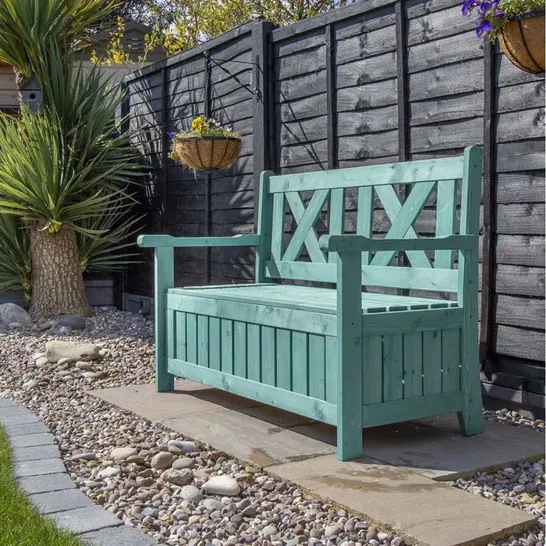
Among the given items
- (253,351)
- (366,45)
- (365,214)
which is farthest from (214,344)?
(366,45)

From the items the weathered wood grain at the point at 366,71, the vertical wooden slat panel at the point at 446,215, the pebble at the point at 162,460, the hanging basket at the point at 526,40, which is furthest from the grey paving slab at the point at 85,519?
the weathered wood grain at the point at 366,71

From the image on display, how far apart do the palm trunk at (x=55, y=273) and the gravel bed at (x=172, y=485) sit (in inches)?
93.3

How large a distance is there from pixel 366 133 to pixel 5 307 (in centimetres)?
371

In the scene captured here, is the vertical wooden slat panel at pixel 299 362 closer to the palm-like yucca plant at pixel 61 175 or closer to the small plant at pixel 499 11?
the small plant at pixel 499 11

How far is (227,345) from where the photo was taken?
3605 mm

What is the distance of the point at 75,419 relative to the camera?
12.0 ft

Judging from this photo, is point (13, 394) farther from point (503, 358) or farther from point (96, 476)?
point (503, 358)

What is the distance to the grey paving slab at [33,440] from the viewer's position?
315 cm

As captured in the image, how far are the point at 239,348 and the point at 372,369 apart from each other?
77cm

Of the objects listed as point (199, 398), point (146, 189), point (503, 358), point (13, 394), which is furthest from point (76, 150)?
point (503, 358)

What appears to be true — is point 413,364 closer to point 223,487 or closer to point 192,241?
point 223,487

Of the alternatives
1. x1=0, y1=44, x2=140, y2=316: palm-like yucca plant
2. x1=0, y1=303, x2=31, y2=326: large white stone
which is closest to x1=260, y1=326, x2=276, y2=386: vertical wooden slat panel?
x1=0, y1=44, x2=140, y2=316: palm-like yucca plant

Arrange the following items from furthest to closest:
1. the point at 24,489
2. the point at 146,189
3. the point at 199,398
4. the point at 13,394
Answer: the point at 146,189 → the point at 13,394 → the point at 199,398 → the point at 24,489

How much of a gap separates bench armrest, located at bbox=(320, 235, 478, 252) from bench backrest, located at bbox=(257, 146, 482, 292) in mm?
75
